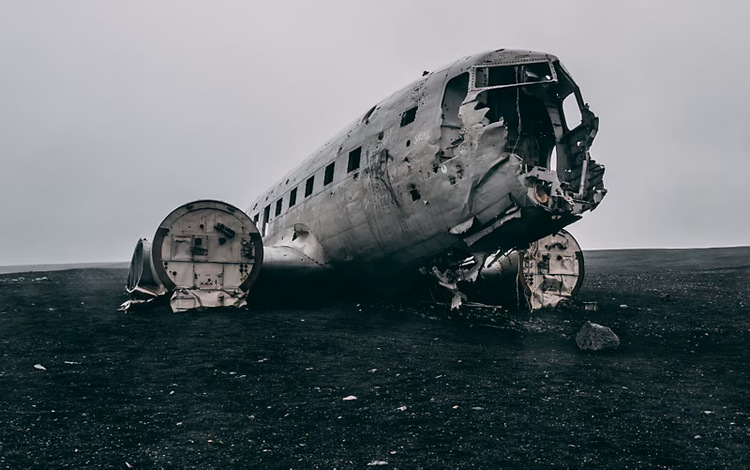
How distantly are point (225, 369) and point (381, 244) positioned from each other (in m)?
4.44

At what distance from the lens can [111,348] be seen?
8.38 meters

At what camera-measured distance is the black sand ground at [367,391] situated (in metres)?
4.62

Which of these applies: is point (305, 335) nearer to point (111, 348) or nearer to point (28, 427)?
point (111, 348)

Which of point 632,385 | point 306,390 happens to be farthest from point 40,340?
point 632,385

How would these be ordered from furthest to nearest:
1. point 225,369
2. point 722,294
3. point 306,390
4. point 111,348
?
point 722,294 < point 111,348 < point 225,369 < point 306,390

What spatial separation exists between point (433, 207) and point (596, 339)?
3431 millimetres

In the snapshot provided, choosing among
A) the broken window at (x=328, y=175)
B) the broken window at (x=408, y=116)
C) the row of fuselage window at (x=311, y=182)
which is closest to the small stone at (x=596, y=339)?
the broken window at (x=408, y=116)

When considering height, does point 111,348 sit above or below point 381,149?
below

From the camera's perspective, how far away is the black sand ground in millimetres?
4625

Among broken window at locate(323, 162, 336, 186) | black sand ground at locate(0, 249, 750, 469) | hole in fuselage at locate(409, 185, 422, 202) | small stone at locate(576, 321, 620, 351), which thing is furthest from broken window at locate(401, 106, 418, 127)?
small stone at locate(576, 321, 620, 351)

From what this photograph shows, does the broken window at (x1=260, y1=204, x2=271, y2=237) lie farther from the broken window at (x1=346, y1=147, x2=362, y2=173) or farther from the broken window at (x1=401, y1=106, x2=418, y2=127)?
the broken window at (x1=401, y1=106, x2=418, y2=127)

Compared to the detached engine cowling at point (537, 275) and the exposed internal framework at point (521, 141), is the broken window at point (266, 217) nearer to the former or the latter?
the detached engine cowling at point (537, 275)

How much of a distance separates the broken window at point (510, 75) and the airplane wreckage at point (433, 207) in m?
0.02

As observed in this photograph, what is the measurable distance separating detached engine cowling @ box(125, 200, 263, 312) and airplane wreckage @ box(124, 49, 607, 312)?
0.02m
